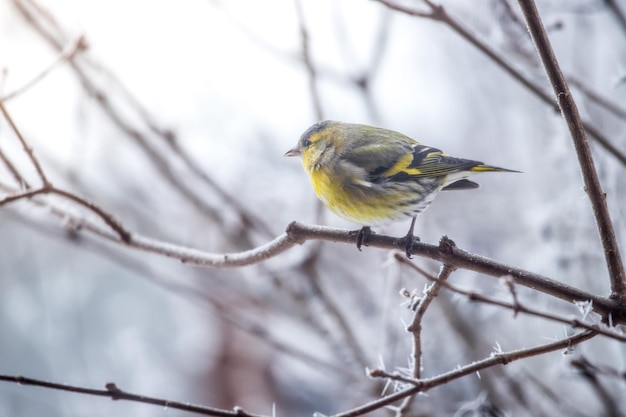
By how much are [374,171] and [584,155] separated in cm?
96

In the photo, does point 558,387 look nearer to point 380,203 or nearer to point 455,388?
point 455,388

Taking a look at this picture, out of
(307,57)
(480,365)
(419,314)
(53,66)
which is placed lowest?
(480,365)

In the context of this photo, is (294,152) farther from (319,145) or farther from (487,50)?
(487,50)

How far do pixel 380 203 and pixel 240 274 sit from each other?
1.62 meters

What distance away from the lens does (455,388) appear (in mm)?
3520

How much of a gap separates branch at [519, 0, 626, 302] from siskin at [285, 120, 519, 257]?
0.65 meters

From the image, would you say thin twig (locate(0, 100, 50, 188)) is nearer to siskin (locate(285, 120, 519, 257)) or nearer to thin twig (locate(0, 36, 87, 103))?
thin twig (locate(0, 36, 87, 103))

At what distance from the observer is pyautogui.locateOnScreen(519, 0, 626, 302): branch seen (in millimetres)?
1336

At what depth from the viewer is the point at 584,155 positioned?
1.39 meters

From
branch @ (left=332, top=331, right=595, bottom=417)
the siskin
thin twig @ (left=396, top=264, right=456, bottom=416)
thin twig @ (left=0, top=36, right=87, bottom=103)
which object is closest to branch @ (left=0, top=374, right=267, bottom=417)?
branch @ (left=332, top=331, right=595, bottom=417)

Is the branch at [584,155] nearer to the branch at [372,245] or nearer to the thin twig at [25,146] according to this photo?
the branch at [372,245]

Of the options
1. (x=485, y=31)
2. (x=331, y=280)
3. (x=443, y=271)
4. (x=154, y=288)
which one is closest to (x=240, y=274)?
(x=331, y=280)

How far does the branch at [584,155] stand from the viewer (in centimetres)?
134

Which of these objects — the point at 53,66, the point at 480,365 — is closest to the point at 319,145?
the point at 53,66
